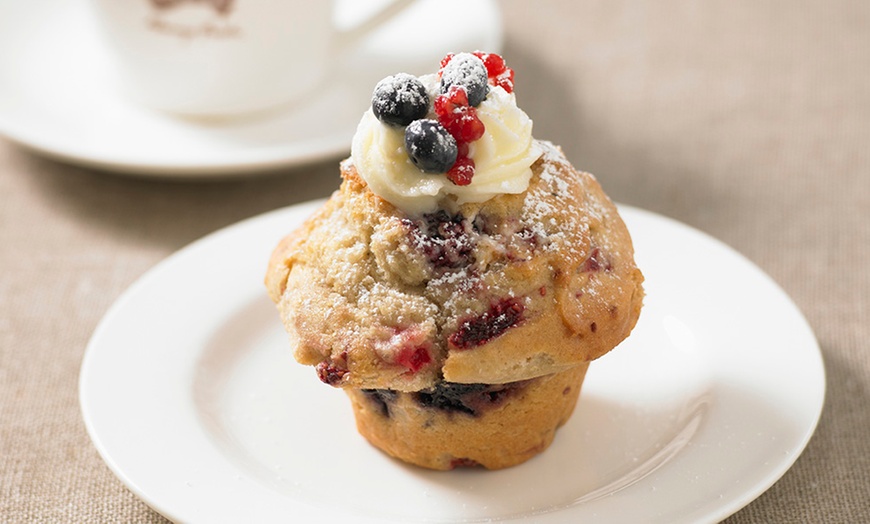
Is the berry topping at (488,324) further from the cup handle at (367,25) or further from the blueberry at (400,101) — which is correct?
the cup handle at (367,25)

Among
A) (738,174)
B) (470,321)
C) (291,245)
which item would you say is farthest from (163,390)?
(738,174)

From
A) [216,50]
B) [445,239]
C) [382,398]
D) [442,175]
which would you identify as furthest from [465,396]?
[216,50]

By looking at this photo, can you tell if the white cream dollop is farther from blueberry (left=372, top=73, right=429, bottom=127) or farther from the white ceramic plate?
the white ceramic plate

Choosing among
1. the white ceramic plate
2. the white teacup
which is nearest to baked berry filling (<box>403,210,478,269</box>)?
the white ceramic plate

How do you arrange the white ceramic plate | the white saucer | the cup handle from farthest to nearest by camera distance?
1. the cup handle
2. the white saucer
3. the white ceramic plate

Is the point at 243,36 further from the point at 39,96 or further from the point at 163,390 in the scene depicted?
the point at 163,390

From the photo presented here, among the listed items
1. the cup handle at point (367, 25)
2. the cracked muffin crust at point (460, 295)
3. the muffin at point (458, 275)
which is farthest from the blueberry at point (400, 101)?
the cup handle at point (367, 25)
